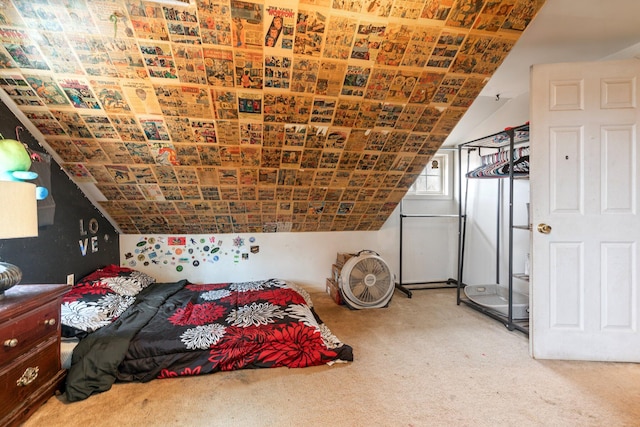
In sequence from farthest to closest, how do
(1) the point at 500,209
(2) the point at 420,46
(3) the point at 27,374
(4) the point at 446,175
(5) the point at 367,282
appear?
(4) the point at 446,175 < (1) the point at 500,209 < (5) the point at 367,282 < (2) the point at 420,46 < (3) the point at 27,374

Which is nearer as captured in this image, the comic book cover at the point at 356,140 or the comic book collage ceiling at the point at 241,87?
the comic book collage ceiling at the point at 241,87

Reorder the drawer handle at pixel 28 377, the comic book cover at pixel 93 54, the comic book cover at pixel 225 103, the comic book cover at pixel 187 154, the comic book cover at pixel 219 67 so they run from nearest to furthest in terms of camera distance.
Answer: the drawer handle at pixel 28 377
the comic book cover at pixel 93 54
the comic book cover at pixel 219 67
the comic book cover at pixel 225 103
the comic book cover at pixel 187 154

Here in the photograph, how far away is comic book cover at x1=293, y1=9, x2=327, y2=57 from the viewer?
1.55m

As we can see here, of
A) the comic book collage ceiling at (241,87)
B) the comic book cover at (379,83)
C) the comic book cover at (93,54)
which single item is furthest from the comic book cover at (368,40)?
the comic book cover at (93,54)

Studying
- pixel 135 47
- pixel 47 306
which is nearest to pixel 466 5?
pixel 135 47

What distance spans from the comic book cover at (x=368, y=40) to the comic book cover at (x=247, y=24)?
0.56m

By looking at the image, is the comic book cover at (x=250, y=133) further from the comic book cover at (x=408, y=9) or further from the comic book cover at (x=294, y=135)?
the comic book cover at (x=408, y=9)

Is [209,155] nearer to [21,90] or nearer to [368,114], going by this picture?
[21,90]

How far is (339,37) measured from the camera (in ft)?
5.44

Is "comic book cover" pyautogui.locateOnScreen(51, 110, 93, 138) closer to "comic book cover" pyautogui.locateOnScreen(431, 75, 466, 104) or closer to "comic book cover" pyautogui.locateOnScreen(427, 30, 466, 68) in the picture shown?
"comic book cover" pyautogui.locateOnScreen(427, 30, 466, 68)

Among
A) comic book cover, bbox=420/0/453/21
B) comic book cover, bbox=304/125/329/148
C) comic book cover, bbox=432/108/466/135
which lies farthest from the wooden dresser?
comic book cover, bbox=432/108/466/135

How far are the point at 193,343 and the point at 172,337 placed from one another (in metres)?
0.15

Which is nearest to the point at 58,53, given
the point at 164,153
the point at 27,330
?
the point at 164,153

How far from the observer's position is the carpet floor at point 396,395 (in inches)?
55.9
